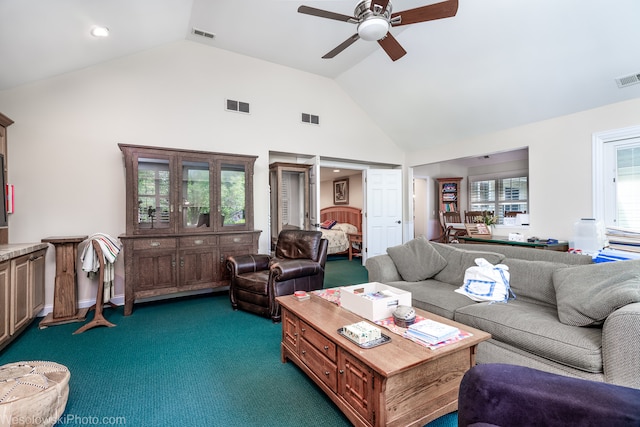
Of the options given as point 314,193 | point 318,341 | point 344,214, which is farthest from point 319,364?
point 344,214

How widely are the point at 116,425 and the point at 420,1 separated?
4.63 meters

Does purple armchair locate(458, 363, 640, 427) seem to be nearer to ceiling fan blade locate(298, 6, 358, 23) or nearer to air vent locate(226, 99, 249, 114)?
ceiling fan blade locate(298, 6, 358, 23)

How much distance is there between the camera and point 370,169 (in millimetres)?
6004

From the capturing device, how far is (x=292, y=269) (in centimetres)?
Answer: 322

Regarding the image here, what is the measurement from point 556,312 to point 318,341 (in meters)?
1.77

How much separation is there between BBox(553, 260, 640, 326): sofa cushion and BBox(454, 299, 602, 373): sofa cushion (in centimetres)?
9

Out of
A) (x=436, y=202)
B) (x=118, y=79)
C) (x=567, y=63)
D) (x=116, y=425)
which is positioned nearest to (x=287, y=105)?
(x=118, y=79)

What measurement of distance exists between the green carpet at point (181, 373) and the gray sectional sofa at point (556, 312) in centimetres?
67

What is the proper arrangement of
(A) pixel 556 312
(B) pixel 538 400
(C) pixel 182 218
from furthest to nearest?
(C) pixel 182 218
(A) pixel 556 312
(B) pixel 538 400

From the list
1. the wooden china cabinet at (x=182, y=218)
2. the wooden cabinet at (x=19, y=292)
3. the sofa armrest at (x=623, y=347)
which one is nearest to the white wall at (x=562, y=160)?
the sofa armrest at (x=623, y=347)

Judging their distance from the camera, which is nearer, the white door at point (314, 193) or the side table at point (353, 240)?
the white door at point (314, 193)

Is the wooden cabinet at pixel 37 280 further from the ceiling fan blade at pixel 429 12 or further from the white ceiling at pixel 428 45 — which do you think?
the ceiling fan blade at pixel 429 12

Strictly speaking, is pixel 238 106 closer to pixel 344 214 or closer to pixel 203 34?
pixel 203 34

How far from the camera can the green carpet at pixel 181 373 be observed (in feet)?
5.61
